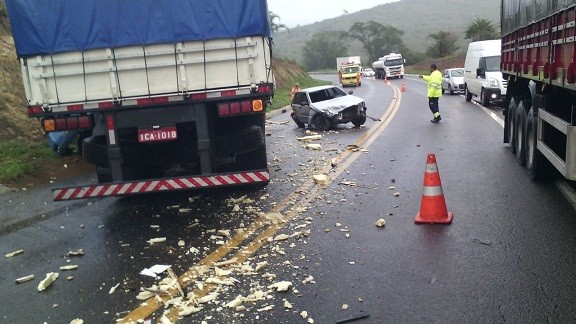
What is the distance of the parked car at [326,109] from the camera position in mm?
18203

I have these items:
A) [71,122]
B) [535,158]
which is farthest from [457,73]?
[71,122]

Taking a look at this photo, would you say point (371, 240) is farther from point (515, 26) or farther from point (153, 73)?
point (515, 26)

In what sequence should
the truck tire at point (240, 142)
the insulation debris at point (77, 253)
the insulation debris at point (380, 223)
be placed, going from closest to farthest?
the insulation debris at point (77, 253)
the insulation debris at point (380, 223)
the truck tire at point (240, 142)

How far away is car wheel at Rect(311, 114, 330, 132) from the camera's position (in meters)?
18.3

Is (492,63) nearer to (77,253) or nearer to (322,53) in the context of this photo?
(77,253)

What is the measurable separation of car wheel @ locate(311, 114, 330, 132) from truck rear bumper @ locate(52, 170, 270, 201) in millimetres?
10485

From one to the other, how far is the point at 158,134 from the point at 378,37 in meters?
119

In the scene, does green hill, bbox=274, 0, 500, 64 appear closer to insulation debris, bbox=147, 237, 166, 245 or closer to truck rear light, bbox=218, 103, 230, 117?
truck rear light, bbox=218, 103, 230, 117

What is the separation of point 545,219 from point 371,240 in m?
2.20

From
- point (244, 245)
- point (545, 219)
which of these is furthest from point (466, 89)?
point (244, 245)

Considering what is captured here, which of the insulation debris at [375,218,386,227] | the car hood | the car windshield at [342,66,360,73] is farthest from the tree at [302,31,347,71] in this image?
the insulation debris at [375,218,386,227]

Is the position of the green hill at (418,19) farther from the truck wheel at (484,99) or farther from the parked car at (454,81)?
the truck wheel at (484,99)

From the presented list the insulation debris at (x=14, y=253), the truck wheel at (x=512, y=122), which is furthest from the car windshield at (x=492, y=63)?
the insulation debris at (x=14, y=253)

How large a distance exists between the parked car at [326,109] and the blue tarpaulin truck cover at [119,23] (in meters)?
10.4
